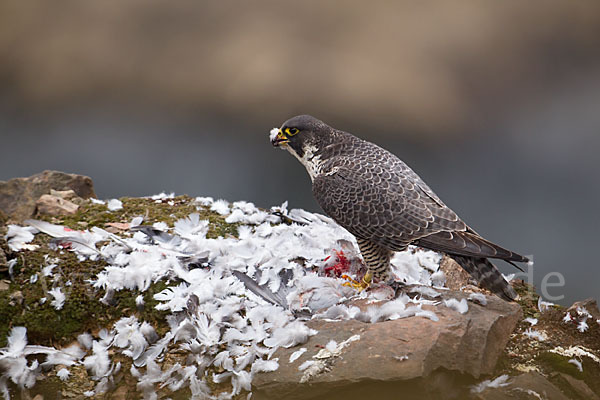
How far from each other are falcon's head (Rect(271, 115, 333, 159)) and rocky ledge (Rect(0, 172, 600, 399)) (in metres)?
0.72

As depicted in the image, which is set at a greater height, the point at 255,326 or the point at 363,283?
the point at 363,283

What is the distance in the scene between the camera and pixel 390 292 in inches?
131

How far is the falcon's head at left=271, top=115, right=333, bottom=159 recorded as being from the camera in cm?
368

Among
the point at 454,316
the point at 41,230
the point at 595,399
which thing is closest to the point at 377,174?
the point at 454,316

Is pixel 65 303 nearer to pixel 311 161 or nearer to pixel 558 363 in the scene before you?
pixel 311 161

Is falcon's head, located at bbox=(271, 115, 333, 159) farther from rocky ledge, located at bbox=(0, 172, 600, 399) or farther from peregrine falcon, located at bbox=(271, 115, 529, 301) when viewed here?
rocky ledge, located at bbox=(0, 172, 600, 399)

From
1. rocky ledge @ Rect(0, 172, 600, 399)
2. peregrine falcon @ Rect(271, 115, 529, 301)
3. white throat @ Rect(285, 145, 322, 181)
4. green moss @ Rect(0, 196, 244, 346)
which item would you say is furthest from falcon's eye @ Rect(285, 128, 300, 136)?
green moss @ Rect(0, 196, 244, 346)

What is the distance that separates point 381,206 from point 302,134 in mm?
760

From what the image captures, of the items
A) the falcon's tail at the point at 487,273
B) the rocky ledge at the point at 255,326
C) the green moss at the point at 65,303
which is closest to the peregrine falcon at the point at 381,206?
the falcon's tail at the point at 487,273

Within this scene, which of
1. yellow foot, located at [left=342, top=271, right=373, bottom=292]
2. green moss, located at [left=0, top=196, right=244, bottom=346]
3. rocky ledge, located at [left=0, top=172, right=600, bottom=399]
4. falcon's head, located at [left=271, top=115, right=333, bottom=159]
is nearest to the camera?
Answer: rocky ledge, located at [left=0, top=172, right=600, bottom=399]

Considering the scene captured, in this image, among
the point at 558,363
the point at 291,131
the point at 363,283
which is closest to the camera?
the point at 558,363

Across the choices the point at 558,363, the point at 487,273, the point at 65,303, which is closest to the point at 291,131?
the point at 487,273

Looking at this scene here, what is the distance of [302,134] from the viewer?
3.70 metres

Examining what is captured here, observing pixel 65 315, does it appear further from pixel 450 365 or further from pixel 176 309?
pixel 450 365
